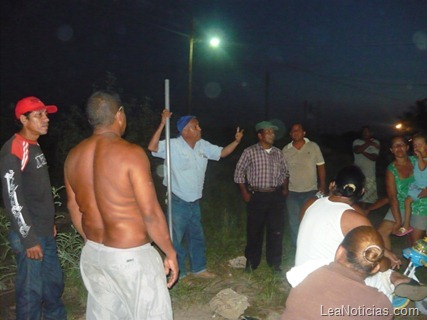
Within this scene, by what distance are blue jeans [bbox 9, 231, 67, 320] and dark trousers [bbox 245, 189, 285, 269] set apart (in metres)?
2.50

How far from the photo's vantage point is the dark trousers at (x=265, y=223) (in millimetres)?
5410

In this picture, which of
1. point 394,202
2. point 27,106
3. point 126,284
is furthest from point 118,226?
point 394,202

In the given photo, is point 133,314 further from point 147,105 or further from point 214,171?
point 214,171

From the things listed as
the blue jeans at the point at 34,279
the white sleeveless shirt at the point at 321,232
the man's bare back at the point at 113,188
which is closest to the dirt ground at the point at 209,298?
the blue jeans at the point at 34,279

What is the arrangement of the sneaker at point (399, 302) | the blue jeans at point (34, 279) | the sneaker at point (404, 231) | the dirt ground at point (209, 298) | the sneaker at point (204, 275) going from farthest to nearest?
1. the sneaker at point (204, 275)
2. the sneaker at point (404, 231)
3. the dirt ground at point (209, 298)
4. the blue jeans at point (34, 279)
5. the sneaker at point (399, 302)

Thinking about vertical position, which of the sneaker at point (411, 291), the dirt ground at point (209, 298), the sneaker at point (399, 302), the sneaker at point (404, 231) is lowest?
the dirt ground at point (209, 298)

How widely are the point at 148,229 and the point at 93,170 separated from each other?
50 cm

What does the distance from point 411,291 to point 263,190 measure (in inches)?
102

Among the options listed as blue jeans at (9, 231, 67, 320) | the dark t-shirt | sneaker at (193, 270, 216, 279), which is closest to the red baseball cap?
the dark t-shirt

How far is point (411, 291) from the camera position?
2943mm

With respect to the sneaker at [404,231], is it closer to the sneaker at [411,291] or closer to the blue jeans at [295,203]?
the blue jeans at [295,203]

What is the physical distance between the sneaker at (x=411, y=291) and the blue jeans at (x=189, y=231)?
2685mm

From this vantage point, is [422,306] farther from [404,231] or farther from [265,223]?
[265,223]

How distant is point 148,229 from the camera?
8.71ft
